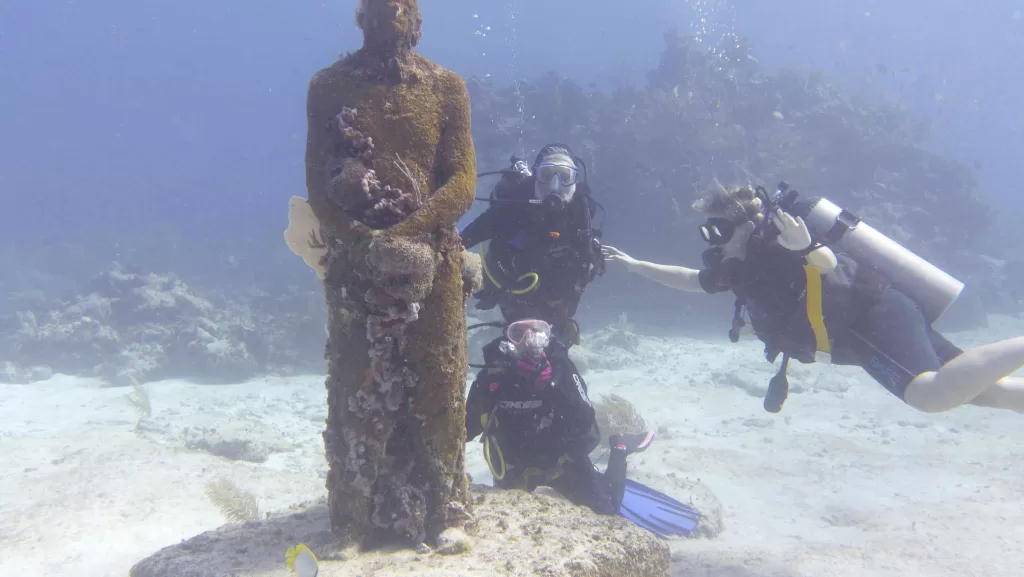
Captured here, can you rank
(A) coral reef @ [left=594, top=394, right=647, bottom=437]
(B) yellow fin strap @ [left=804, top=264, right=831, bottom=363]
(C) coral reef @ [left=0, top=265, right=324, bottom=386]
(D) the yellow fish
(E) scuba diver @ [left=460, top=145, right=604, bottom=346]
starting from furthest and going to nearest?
(C) coral reef @ [left=0, top=265, right=324, bottom=386], (A) coral reef @ [left=594, top=394, right=647, bottom=437], (E) scuba diver @ [left=460, top=145, right=604, bottom=346], (B) yellow fin strap @ [left=804, top=264, right=831, bottom=363], (D) the yellow fish

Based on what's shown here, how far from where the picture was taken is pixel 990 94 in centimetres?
6081

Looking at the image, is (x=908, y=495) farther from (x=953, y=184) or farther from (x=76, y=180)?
(x=76, y=180)

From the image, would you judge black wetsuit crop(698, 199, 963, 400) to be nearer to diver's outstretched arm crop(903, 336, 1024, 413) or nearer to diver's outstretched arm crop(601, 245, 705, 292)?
diver's outstretched arm crop(903, 336, 1024, 413)

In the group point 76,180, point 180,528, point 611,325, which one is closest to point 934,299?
point 180,528

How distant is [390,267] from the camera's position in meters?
1.89

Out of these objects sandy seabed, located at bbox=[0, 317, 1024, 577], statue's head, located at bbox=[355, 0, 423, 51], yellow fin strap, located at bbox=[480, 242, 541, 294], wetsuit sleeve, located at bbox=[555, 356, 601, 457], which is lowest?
sandy seabed, located at bbox=[0, 317, 1024, 577]

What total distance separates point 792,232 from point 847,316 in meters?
0.99

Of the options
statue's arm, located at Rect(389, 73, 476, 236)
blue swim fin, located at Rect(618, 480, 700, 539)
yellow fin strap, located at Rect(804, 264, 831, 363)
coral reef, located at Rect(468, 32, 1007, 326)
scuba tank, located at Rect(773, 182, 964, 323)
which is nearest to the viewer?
statue's arm, located at Rect(389, 73, 476, 236)

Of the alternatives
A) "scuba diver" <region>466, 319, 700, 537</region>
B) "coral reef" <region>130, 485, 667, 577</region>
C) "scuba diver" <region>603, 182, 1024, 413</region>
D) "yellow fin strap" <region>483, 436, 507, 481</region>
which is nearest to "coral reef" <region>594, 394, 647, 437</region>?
"scuba diver" <region>466, 319, 700, 537</region>

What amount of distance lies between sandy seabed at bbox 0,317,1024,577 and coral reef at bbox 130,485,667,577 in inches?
70.1

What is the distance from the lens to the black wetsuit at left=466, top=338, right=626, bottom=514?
4270 millimetres

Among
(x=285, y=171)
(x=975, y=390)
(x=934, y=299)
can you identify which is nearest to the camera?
(x=975, y=390)

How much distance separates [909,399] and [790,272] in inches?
54.1

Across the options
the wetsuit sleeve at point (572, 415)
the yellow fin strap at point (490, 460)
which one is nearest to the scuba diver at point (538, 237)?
the wetsuit sleeve at point (572, 415)
